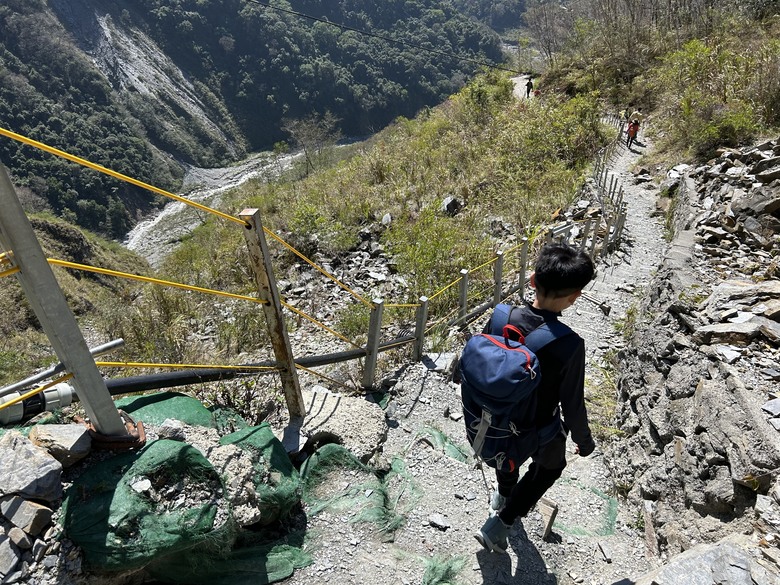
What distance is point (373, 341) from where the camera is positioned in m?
4.02

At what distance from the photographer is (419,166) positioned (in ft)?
44.1

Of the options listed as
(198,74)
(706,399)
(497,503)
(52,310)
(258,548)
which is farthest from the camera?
(198,74)

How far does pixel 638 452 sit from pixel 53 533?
11.3 ft

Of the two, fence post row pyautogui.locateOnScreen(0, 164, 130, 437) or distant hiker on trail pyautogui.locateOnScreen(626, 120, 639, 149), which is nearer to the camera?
fence post row pyautogui.locateOnScreen(0, 164, 130, 437)

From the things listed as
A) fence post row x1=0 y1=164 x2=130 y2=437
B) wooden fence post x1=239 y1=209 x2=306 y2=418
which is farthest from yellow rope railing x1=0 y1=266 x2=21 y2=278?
wooden fence post x1=239 y1=209 x2=306 y2=418

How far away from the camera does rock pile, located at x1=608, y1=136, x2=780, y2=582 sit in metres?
2.45

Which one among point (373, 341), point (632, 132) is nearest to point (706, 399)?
point (373, 341)

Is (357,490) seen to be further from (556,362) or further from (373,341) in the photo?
(556,362)

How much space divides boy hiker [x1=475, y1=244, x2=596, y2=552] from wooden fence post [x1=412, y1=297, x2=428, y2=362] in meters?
2.28

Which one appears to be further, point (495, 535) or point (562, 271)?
point (495, 535)

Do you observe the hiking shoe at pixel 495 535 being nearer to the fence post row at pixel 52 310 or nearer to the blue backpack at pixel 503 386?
the blue backpack at pixel 503 386

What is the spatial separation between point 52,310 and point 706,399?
3.52m

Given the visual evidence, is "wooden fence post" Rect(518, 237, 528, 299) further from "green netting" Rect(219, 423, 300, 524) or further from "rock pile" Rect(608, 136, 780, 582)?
"green netting" Rect(219, 423, 300, 524)

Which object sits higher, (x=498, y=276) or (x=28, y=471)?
(x=28, y=471)
